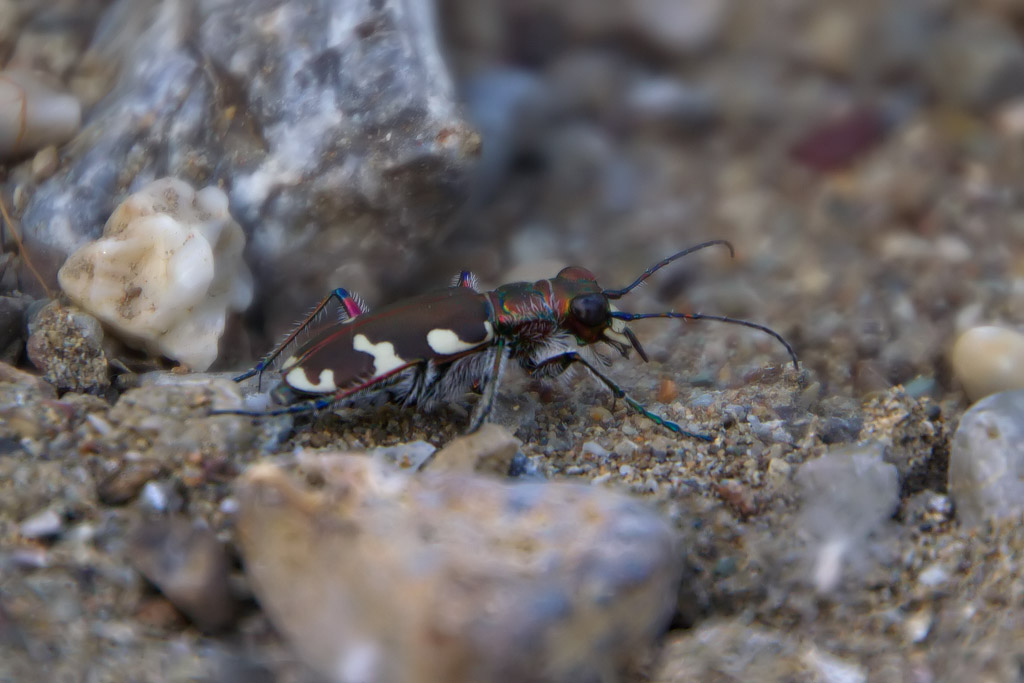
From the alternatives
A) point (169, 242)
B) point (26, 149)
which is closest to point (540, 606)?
point (169, 242)

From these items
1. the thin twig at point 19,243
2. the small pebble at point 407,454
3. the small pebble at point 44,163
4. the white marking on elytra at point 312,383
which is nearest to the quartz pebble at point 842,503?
the small pebble at point 407,454

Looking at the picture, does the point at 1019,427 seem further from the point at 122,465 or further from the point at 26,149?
the point at 26,149

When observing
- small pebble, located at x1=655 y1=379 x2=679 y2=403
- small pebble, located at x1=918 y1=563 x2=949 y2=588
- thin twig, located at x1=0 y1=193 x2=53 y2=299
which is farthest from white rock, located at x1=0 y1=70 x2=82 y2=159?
small pebble, located at x1=918 y1=563 x2=949 y2=588

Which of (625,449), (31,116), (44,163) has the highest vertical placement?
(31,116)

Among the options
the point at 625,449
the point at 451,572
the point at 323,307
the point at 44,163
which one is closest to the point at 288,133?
the point at 323,307

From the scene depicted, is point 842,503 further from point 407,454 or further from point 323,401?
point 323,401

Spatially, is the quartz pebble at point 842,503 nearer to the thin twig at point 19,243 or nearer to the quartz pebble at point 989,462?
the quartz pebble at point 989,462
